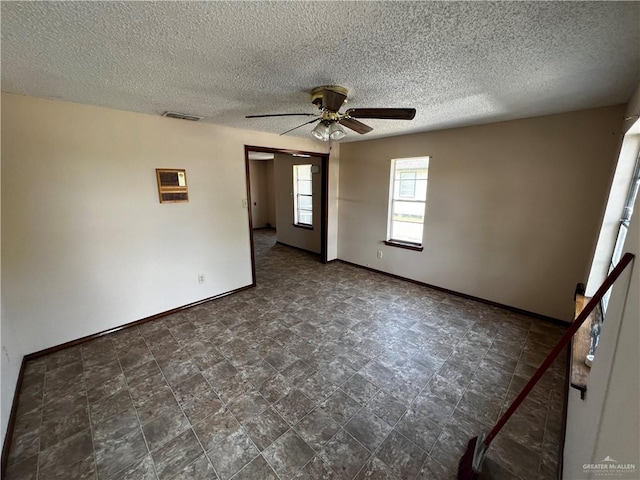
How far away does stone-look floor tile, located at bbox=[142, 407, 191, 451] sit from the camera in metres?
1.54

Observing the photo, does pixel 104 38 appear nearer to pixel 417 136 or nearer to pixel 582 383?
pixel 582 383

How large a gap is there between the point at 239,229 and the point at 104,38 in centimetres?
241

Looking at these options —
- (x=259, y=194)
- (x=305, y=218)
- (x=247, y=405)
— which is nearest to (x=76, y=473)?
(x=247, y=405)

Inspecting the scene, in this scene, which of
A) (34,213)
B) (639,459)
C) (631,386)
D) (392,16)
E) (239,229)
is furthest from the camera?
(239,229)

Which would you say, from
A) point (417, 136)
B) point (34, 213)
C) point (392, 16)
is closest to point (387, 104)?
point (392, 16)

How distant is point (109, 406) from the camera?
1782 millimetres

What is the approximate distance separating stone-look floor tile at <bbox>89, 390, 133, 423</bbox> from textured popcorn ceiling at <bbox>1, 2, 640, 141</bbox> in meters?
2.25

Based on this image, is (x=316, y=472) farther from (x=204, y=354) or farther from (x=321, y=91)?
(x=321, y=91)

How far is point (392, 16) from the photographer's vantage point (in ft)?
3.62

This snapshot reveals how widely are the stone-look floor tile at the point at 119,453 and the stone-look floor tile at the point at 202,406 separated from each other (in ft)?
0.89

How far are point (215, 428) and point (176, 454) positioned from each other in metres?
0.23

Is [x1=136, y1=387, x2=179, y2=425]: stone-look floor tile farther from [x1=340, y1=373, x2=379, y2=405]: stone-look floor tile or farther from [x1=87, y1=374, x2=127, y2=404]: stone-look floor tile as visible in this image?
[x1=340, y1=373, x2=379, y2=405]: stone-look floor tile

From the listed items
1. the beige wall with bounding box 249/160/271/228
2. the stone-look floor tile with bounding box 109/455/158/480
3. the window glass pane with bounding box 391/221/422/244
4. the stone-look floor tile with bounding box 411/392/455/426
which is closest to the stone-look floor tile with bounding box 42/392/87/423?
the stone-look floor tile with bounding box 109/455/158/480

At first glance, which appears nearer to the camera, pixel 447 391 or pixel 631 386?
pixel 631 386
